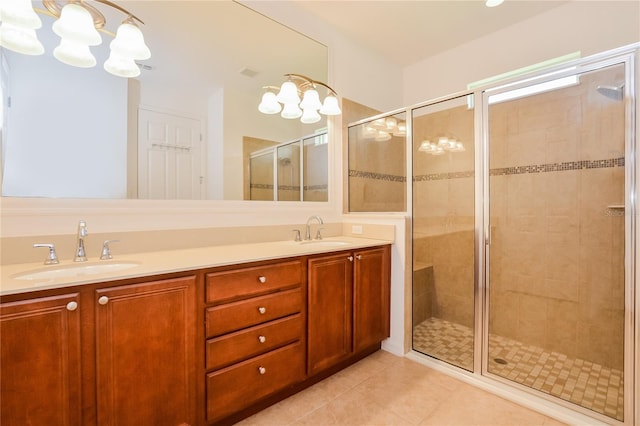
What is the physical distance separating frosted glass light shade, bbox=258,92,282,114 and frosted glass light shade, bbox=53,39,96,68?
100 centimetres

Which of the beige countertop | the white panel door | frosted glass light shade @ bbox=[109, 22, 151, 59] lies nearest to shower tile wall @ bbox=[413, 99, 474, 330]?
the beige countertop

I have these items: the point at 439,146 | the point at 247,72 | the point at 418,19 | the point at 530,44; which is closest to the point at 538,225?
the point at 439,146

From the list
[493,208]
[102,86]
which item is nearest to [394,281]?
[493,208]

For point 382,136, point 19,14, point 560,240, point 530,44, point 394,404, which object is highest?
point 530,44

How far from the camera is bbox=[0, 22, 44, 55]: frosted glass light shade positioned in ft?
4.04

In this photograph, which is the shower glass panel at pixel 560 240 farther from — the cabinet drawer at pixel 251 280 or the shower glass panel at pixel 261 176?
the shower glass panel at pixel 261 176

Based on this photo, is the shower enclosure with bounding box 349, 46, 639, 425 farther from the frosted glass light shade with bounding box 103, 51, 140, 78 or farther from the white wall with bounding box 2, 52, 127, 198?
the white wall with bounding box 2, 52, 127, 198

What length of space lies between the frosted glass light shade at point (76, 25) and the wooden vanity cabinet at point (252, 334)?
1.26 metres

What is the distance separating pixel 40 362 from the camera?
3.16ft

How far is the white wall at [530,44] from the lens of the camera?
81.6 inches

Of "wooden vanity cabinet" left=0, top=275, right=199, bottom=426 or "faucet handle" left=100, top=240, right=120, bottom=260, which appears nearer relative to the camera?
"wooden vanity cabinet" left=0, top=275, right=199, bottom=426

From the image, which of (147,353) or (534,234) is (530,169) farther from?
(147,353)

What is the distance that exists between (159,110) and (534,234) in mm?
2835

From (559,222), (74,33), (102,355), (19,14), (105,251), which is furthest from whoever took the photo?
(559,222)
